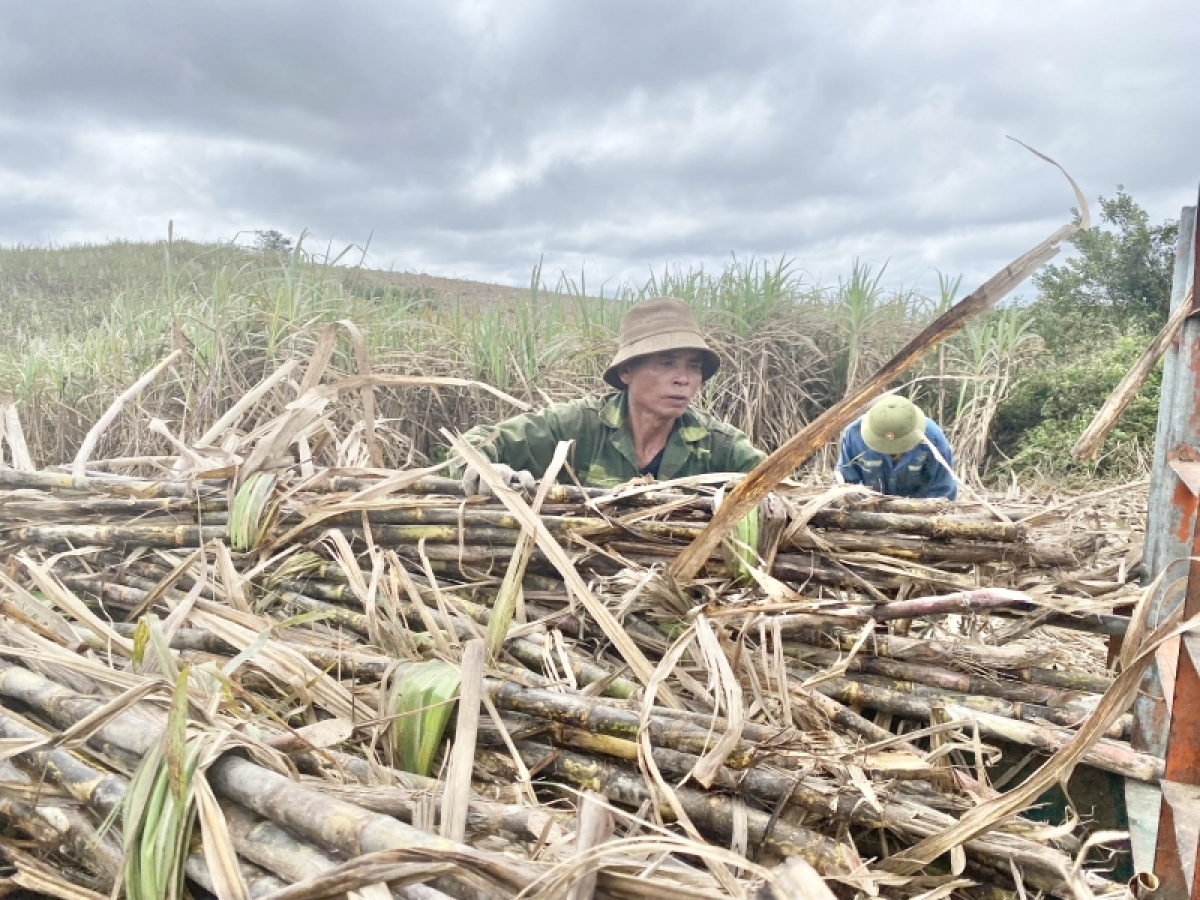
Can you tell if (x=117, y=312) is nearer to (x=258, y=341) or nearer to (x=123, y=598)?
(x=258, y=341)

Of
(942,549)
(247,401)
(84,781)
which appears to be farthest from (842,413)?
(247,401)

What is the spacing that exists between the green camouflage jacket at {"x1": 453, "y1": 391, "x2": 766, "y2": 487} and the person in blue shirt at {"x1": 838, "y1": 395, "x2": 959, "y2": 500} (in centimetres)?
69

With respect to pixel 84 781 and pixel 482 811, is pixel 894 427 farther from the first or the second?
pixel 84 781

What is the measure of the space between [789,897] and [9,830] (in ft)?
3.51

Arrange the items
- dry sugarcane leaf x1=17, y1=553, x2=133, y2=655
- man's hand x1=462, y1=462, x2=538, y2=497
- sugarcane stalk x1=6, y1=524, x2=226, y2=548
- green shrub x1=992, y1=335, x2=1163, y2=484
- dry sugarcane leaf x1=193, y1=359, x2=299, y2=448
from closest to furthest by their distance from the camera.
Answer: dry sugarcane leaf x1=17, y1=553, x2=133, y2=655 < man's hand x1=462, y1=462, x2=538, y2=497 < sugarcane stalk x1=6, y1=524, x2=226, y2=548 < dry sugarcane leaf x1=193, y1=359, x2=299, y2=448 < green shrub x1=992, y1=335, x2=1163, y2=484

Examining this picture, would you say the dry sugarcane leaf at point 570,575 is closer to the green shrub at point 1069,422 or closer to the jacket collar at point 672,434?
the jacket collar at point 672,434

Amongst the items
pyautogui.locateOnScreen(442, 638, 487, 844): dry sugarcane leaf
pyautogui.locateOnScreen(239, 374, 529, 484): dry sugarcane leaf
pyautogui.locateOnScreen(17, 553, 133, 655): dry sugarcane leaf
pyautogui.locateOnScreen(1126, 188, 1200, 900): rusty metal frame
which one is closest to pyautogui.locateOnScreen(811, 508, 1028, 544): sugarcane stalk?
pyautogui.locateOnScreen(1126, 188, 1200, 900): rusty metal frame

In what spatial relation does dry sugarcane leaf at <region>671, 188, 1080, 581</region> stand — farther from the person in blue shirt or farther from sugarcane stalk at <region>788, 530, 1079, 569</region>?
the person in blue shirt

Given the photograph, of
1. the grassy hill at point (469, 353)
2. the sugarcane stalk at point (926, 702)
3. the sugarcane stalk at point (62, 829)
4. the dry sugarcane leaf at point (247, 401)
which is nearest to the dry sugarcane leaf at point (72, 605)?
the sugarcane stalk at point (62, 829)

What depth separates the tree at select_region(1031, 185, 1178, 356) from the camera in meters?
8.85

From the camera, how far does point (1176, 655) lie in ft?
3.97

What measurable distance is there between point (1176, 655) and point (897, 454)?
10.9 ft

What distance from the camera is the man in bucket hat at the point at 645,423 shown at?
3.86 metres

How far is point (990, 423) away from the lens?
643cm
